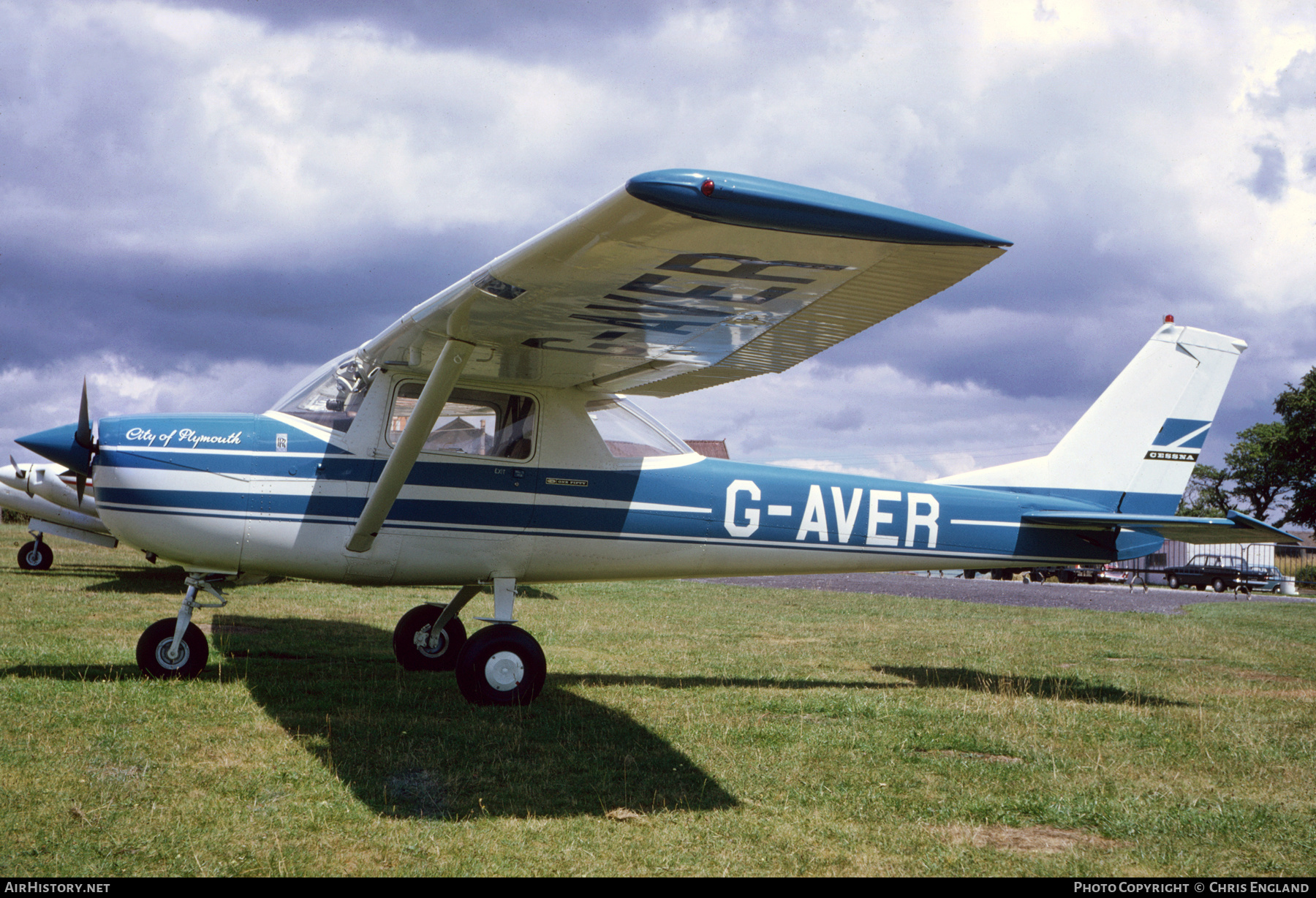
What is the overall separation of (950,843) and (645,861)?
1.37 meters

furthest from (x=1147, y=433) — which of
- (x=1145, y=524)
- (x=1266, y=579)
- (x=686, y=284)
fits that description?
(x=1266, y=579)

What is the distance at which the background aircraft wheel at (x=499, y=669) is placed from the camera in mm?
6426

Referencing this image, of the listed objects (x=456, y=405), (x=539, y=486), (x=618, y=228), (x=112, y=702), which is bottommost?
(x=112, y=702)

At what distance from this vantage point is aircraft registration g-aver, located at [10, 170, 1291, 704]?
4.95 m

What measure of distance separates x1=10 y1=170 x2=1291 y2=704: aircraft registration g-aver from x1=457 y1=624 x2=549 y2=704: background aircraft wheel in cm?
2

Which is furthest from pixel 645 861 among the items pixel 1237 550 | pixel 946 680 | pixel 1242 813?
pixel 1237 550

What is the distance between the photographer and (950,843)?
392cm

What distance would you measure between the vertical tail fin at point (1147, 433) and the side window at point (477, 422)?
402 cm

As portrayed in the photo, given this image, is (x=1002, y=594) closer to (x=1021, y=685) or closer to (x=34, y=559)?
(x=1021, y=685)

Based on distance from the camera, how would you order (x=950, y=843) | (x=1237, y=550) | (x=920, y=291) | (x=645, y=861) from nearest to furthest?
1. (x=645, y=861)
2. (x=950, y=843)
3. (x=920, y=291)
4. (x=1237, y=550)

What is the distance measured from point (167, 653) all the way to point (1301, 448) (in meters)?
63.6

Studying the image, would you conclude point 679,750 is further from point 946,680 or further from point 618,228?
point 946,680

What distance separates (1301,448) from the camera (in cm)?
5406

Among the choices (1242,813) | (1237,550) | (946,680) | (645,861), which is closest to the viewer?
(645,861)
